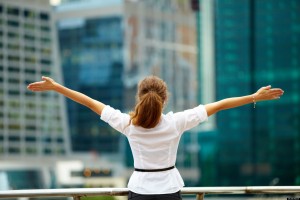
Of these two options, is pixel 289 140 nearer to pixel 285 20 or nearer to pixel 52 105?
pixel 285 20

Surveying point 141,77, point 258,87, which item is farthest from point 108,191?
point 141,77

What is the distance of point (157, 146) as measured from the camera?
2.31 m

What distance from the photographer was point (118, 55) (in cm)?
3431

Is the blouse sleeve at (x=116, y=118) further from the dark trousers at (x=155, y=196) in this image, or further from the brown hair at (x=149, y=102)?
the dark trousers at (x=155, y=196)

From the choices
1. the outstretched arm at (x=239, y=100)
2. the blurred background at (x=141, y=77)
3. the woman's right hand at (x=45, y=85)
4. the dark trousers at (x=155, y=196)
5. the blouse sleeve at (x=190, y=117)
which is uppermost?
the blurred background at (x=141, y=77)

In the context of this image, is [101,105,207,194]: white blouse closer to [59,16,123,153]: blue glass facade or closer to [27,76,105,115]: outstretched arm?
[27,76,105,115]: outstretched arm

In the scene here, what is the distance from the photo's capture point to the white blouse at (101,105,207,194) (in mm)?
2262

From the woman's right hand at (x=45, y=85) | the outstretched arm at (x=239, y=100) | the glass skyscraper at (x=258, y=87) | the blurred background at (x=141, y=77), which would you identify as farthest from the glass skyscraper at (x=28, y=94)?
the outstretched arm at (x=239, y=100)

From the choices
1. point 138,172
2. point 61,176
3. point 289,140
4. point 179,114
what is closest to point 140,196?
point 138,172

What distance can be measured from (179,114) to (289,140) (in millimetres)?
25047

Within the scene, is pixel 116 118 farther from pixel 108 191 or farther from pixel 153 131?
pixel 108 191

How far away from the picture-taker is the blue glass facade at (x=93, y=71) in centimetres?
3344

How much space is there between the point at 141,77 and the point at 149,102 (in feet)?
96.1

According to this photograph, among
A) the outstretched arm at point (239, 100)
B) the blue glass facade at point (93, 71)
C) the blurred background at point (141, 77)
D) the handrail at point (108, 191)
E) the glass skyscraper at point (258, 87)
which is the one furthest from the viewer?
the blue glass facade at point (93, 71)
